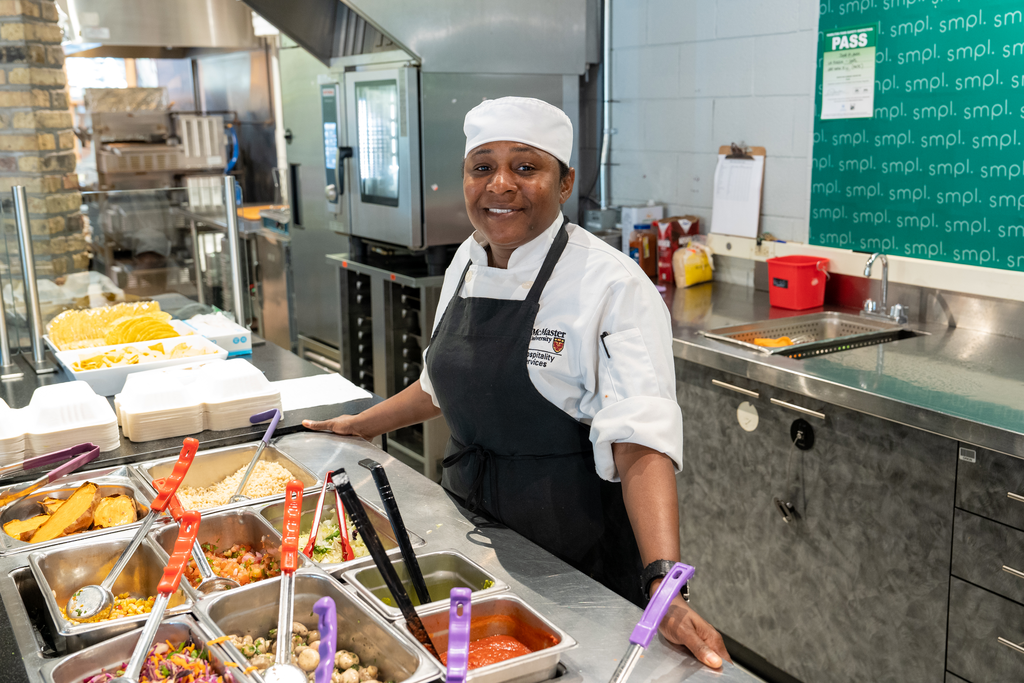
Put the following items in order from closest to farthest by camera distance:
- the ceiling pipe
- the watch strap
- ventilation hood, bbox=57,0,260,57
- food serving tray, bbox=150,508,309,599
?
the watch strap < food serving tray, bbox=150,508,309,599 < the ceiling pipe < ventilation hood, bbox=57,0,260,57

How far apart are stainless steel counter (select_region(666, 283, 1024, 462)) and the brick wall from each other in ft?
8.49

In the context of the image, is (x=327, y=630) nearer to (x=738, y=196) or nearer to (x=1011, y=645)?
(x=1011, y=645)

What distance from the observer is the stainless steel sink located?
2764mm

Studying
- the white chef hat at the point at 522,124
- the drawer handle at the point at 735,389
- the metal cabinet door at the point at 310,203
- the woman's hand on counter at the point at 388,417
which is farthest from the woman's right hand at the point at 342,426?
the metal cabinet door at the point at 310,203

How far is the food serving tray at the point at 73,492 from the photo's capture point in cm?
158

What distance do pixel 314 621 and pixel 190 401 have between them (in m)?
0.91

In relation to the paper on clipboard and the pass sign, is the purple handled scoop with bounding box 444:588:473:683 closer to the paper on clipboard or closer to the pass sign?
the pass sign

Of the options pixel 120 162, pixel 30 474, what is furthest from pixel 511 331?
pixel 120 162

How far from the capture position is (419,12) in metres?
3.64

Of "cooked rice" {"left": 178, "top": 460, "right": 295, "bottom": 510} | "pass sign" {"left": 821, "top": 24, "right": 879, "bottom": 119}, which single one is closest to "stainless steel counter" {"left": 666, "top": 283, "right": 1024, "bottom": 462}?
"pass sign" {"left": 821, "top": 24, "right": 879, "bottom": 119}

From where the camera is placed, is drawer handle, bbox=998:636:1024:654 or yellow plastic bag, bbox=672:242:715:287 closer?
drawer handle, bbox=998:636:1024:654

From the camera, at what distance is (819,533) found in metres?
2.51

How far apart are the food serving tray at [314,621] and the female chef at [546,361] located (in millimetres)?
403

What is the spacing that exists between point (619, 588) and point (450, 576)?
43 centimetres
